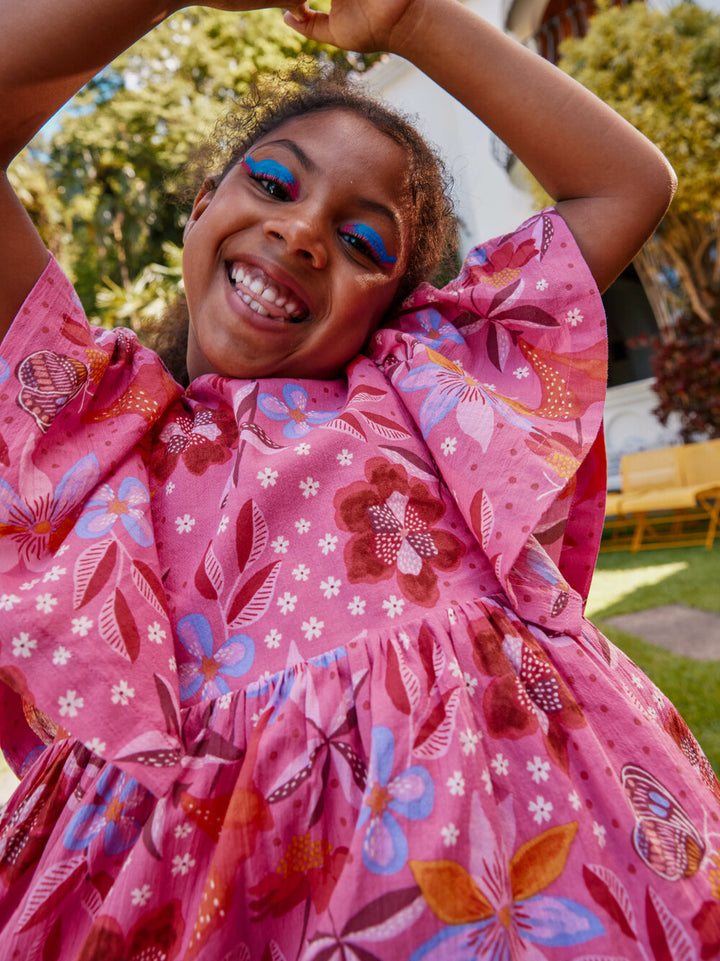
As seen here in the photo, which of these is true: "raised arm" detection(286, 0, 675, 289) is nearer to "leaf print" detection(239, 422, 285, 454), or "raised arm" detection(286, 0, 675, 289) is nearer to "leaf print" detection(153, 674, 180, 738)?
"leaf print" detection(239, 422, 285, 454)

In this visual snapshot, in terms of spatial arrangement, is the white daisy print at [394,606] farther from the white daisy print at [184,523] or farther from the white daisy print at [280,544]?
the white daisy print at [184,523]

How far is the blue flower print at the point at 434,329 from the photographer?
1.45m

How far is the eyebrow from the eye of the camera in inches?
54.8

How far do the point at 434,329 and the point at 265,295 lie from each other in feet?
1.27

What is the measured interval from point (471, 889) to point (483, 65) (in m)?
1.45

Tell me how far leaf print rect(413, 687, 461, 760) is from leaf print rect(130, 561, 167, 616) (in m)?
0.42

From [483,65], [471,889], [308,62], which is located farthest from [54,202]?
[471,889]

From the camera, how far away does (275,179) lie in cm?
140

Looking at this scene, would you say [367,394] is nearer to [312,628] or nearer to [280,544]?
[280,544]

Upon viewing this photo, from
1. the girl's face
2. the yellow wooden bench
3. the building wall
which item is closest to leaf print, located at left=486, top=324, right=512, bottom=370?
the girl's face

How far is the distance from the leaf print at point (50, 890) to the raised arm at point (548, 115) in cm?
139

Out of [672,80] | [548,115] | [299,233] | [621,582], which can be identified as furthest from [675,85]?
[299,233]

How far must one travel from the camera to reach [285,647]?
1.01 meters

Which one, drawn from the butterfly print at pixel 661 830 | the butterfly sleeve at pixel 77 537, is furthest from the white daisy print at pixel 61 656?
the butterfly print at pixel 661 830
